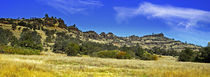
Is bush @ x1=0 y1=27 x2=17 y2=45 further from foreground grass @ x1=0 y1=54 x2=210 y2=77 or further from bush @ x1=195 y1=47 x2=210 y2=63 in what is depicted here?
bush @ x1=195 y1=47 x2=210 y2=63

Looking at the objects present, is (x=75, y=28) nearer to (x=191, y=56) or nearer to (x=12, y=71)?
(x=191, y=56)

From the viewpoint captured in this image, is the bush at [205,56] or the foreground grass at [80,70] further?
the bush at [205,56]

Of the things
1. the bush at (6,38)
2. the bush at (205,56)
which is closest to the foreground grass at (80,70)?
the bush at (205,56)

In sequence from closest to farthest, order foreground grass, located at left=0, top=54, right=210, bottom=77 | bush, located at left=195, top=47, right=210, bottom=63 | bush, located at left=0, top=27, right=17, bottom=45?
foreground grass, located at left=0, top=54, right=210, bottom=77 → bush, located at left=195, top=47, right=210, bottom=63 → bush, located at left=0, top=27, right=17, bottom=45

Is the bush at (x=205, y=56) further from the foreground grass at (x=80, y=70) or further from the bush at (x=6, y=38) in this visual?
the bush at (x=6, y=38)

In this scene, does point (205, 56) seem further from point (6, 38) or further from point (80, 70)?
point (6, 38)

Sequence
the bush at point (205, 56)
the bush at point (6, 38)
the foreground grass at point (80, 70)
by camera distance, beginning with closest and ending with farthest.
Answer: the foreground grass at point (80, 70), the bush at point (205, 56), the bush at point (6, 38)

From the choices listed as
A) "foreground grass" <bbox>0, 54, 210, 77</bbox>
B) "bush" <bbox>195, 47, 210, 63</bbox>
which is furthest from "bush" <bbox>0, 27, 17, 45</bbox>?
"bush" <bbox>195, 47, 210, 63</bbox>

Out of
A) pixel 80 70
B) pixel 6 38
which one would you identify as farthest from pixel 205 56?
pixel 6 38

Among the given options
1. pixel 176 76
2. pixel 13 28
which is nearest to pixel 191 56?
pixel 176 76

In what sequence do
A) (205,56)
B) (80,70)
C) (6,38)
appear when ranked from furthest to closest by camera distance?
(6,38) < (205,56) < (80,70)

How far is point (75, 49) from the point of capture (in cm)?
6100

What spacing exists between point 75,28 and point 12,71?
167m

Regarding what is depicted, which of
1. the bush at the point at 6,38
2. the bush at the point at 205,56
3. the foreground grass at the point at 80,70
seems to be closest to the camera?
the foreground grass at the point at 80,70
